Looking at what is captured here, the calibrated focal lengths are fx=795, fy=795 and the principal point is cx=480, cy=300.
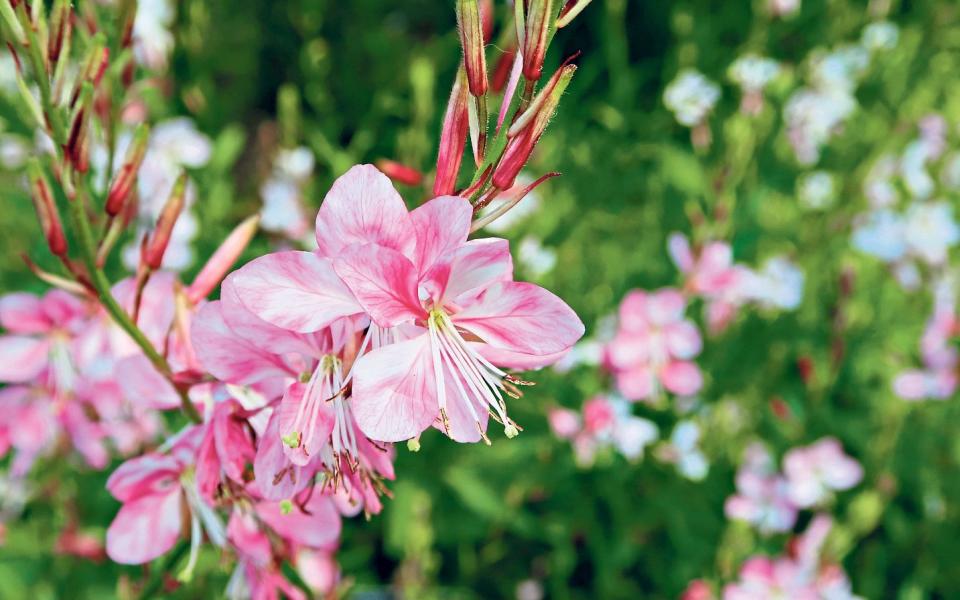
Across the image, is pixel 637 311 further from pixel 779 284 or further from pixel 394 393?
pixel 394 393

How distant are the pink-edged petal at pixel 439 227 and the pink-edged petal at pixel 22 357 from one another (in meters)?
0.57

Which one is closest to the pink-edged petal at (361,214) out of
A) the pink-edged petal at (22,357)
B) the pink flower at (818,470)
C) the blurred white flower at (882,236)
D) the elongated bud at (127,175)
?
the elongated bud at (127,175)

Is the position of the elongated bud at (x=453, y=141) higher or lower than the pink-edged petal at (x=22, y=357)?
higher

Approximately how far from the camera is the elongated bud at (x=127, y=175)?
0.67 m

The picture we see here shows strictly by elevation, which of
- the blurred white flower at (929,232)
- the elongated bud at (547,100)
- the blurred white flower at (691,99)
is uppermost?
the elongated bud at (547,100)

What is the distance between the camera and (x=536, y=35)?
21.2 inches

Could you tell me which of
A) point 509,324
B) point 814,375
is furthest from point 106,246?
point 814,375

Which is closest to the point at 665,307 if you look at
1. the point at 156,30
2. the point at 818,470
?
the point at 818,470

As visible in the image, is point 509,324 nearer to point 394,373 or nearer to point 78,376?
point 394,373

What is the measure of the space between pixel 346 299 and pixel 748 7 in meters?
3.66

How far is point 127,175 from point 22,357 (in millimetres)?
348

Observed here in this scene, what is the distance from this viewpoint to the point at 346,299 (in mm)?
566

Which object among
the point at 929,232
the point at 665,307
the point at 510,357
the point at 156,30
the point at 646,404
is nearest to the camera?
the point at 510,357

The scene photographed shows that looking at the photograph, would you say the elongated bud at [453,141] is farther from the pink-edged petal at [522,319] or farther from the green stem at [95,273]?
the green stem at [95,273]
